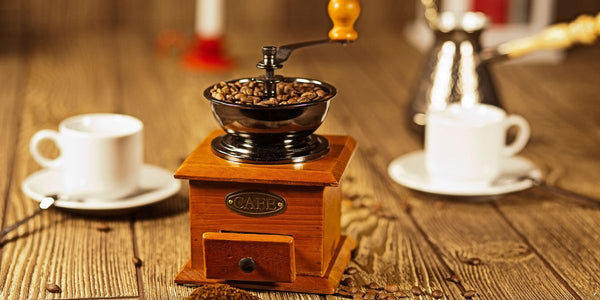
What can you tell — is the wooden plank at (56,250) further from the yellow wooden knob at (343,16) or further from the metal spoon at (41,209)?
Result: the yellow wooden knob at (343,16)

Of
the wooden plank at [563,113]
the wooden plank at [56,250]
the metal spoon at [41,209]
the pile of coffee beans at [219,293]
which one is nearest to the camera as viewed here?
the pile of coffee beans at [219,293]

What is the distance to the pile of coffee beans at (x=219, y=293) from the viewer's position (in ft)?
3.54

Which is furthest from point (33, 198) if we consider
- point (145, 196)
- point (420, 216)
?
point (420, 216)

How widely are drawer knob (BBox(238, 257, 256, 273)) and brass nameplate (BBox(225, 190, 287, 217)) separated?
0.18 ft

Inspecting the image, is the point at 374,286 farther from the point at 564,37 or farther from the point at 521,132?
the point at 564,37

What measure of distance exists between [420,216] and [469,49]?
0.45 metres

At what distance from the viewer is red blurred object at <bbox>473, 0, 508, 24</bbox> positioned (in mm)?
2555

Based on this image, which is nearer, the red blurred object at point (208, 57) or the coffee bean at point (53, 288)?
the coffee bean at point (53, 288)

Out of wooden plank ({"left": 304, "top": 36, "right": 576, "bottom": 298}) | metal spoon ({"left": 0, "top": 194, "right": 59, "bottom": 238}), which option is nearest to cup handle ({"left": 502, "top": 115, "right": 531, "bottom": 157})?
wooden plank ({"left": 304, "top": 36, "right": 576, "bottom": 298})

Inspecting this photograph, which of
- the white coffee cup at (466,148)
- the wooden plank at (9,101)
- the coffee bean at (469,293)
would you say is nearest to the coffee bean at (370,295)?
the coffee bean at (469,293)

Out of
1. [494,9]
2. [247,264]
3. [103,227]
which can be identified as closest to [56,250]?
[103,227]

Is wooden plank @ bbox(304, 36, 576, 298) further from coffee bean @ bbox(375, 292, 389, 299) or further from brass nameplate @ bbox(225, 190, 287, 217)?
brass nameplate @ bbox(225, 190, 287, 217)

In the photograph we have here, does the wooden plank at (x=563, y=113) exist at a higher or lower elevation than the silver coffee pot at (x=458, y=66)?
lower

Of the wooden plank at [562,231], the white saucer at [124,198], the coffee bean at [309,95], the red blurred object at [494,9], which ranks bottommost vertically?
the wooden plank at [562,231]
